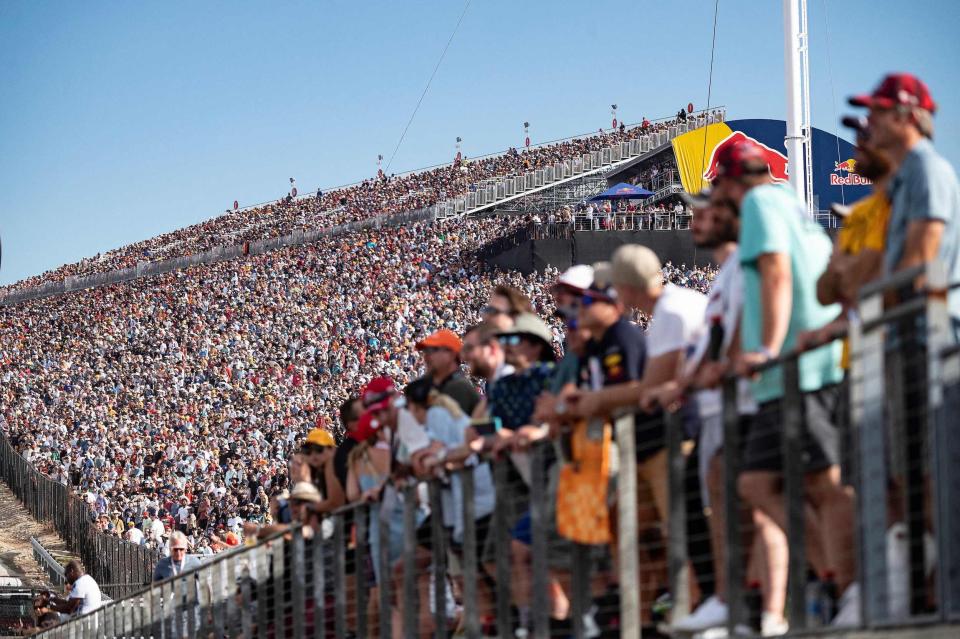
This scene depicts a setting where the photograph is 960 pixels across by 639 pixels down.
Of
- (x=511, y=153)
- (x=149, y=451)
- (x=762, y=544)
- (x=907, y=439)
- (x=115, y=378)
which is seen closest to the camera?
(x=907, y=439)

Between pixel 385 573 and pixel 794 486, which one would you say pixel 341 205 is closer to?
pixel 385 573

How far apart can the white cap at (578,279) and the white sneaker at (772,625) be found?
5.81ft

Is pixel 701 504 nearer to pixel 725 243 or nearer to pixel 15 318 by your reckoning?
pixel 725 243

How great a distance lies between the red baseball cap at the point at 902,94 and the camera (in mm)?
4398

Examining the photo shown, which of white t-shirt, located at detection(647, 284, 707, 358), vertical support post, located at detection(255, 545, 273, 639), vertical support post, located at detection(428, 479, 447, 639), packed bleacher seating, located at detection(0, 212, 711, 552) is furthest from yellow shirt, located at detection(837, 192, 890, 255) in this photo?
packed bleacher seating, located at detection(0, 212, 711, 552)

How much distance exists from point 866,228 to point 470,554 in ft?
7.27

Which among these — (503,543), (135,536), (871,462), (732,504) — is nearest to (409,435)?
(503,543)

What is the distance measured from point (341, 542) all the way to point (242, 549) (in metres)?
1.74

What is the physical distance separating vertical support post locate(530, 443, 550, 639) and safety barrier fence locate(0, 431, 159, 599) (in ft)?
45.9

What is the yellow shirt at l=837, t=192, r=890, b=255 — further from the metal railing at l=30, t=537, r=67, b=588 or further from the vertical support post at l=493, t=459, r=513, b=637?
the metal railing at l=30, t=537, r=67, b=588

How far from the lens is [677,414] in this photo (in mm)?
4660

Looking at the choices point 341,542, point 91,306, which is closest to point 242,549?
point 341,542

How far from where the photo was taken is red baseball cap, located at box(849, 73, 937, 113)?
4398 millimetres

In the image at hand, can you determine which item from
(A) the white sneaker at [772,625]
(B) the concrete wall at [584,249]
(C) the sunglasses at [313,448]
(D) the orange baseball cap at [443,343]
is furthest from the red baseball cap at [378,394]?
(B) the concrete wall at [584,249]
